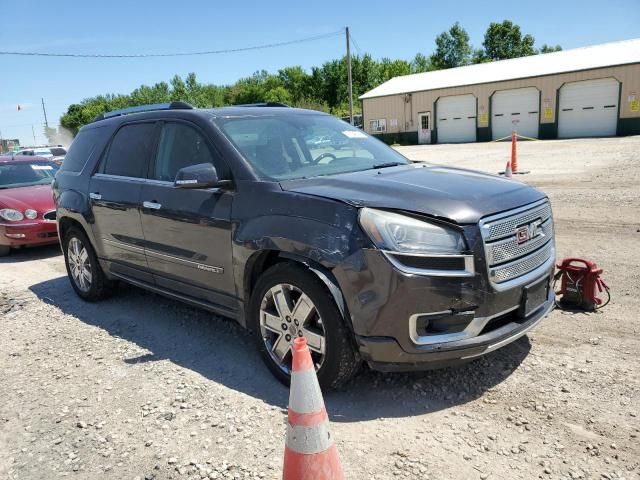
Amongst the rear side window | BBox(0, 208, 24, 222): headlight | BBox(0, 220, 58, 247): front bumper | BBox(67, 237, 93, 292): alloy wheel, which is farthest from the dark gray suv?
BBox(0, 208, 24, 222): headlight

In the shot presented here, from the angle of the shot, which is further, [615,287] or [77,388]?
[615,287]

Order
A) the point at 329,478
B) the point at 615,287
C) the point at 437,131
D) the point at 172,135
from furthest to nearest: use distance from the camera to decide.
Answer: the point at 437,131 → the point at 615,287 → the point at 172,135 → the point at 329,478

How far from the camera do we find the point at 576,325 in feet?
14.2

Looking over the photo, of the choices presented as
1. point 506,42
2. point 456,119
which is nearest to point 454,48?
point 506,42

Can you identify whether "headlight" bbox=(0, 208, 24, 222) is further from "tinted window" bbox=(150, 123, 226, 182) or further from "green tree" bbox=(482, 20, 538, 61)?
"green tree" bbox=(482, 20, 538, 61)

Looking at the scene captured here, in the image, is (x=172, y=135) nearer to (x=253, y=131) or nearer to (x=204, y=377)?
(x=253, y=131)

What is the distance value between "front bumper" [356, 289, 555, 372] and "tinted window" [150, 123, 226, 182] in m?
1.89

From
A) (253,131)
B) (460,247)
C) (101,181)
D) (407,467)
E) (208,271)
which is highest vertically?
(253,131)

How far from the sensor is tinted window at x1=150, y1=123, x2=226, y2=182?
424 centimetres

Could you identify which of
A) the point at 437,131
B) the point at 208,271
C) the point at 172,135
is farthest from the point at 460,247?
the point at 437,131

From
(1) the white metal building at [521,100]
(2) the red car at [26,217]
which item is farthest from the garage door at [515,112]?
(2) the red car at [26,217]

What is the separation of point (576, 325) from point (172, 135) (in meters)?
3.66

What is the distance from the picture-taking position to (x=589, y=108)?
107 ft

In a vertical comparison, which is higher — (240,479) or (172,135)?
(172,135)
